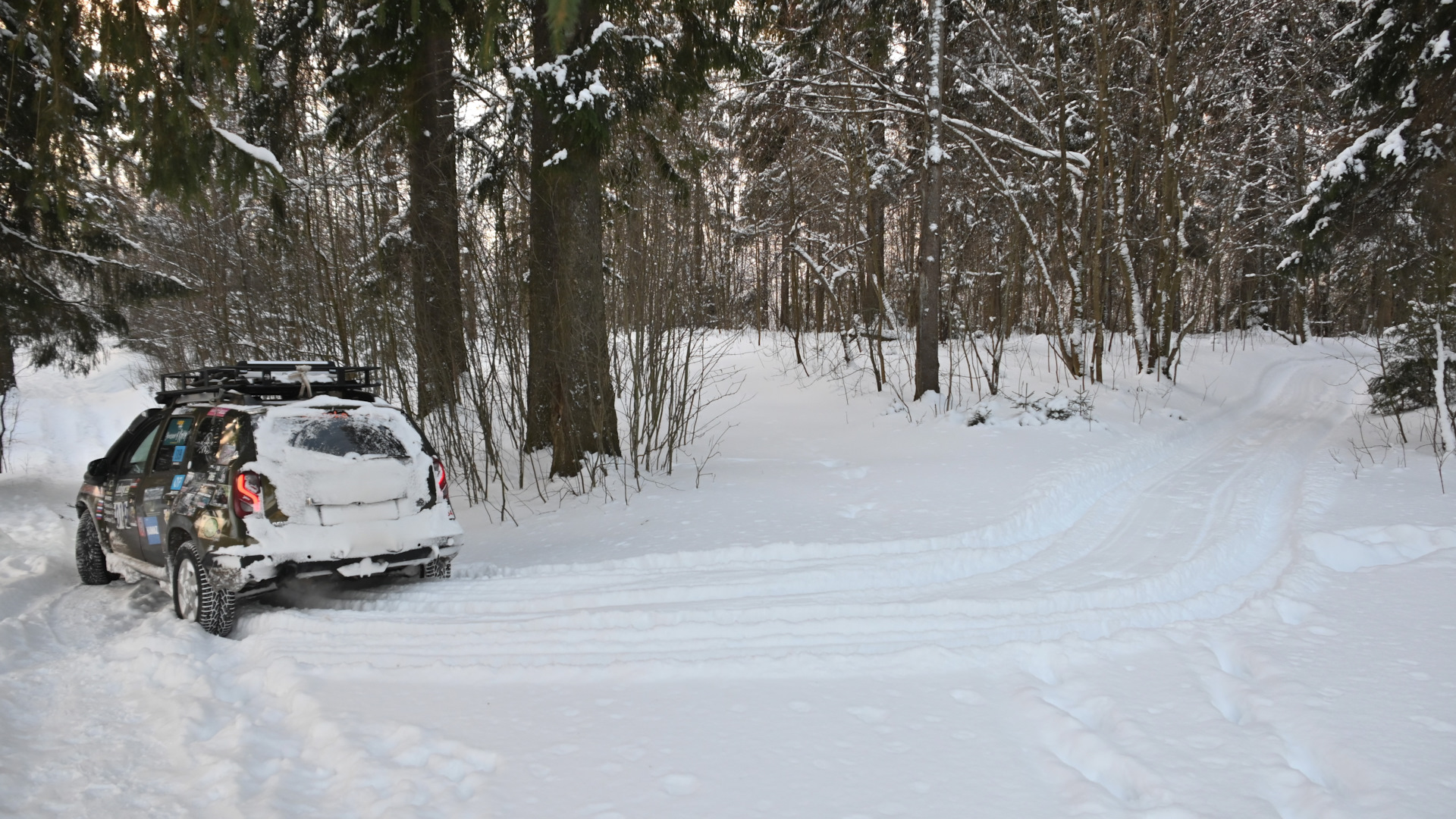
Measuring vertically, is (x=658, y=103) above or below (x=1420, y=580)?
above

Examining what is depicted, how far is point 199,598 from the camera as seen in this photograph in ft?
18.1

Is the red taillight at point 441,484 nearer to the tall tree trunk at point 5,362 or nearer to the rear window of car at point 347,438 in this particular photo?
the rear window of car at point 347,438

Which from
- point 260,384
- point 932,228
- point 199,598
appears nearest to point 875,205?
point 932,228

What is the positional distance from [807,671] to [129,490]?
5.80 meters

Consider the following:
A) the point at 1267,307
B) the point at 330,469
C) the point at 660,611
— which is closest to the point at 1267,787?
the point at 660,611

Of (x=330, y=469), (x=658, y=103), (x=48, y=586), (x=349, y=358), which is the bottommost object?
(x=48, y=586)

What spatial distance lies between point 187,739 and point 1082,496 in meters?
8.78

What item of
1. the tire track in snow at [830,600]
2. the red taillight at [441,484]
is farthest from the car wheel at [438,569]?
the red taillight at [441,484]

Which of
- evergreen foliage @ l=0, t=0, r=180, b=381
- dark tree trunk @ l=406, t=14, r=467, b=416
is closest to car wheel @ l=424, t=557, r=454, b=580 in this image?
dark tree trunk @ l=406, t=14, r=467, b=416

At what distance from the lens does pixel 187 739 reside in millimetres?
3881

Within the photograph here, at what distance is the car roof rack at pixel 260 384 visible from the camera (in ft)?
20.3

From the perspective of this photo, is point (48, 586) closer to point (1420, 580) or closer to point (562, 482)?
point (562, 482)

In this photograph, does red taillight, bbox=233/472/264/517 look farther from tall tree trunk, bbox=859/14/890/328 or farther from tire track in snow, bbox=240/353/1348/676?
tall tree trunk, bbox=859/14/890/328

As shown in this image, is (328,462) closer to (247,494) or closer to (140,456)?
(247,494)
